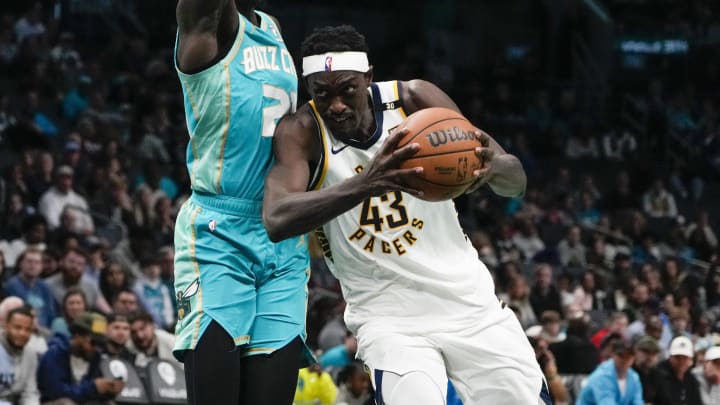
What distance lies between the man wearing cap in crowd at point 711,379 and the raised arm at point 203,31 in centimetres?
734

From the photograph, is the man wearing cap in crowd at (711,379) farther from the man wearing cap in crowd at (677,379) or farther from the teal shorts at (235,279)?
the teal shorts at (235,279)

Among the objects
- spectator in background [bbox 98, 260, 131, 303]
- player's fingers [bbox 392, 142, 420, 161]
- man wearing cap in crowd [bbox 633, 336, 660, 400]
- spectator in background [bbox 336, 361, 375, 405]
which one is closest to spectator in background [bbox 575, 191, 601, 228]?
man wearing cap in crowd [bbox 633, 336, 660, 400]

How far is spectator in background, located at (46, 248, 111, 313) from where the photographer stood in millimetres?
11422

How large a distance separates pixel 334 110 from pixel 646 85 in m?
19.6

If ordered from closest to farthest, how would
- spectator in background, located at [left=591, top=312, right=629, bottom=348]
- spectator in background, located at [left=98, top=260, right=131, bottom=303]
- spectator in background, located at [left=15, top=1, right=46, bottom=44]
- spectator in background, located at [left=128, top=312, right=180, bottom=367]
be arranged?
spectator in background, located at [left=128, top=312, right=180, bottom=367]
spectator in background, located at [left=98, top=260, right=131, bottom=303]
spectator in background, located at [left=591, top=312, right=629, bottom=348]
spectator in background, located at [left=15, top=1, right=46, bottom=44]

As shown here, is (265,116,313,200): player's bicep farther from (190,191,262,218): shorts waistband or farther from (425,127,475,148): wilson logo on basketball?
(425,127,475,148): wilson logo on basketball

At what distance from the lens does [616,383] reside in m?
10.5

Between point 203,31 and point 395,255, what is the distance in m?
1.17

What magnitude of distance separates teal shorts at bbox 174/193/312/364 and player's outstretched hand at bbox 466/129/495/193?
883 millimetres

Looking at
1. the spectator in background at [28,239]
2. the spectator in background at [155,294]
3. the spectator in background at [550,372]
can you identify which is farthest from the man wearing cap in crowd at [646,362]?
the spectator in background at [28,239]

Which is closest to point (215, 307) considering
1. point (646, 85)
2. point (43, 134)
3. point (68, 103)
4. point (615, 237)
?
point (43, 134)

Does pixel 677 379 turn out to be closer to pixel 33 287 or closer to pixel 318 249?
pixel 318 249

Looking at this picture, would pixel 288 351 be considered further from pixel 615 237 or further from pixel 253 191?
pixel 615 237

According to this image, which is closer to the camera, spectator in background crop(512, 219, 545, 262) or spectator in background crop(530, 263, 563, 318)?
spectator in background crop(530, 263, 563, 318)
